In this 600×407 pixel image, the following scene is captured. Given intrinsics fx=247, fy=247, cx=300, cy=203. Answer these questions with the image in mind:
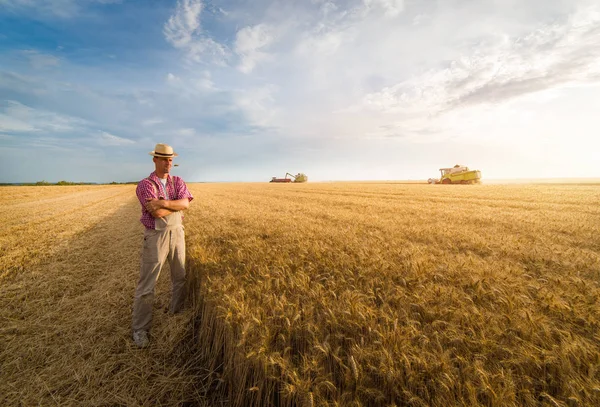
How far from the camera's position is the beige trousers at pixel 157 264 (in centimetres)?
392

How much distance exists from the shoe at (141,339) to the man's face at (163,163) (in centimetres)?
264

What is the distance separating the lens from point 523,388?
6.14 ft

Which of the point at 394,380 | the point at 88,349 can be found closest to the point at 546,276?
the point at 394,380

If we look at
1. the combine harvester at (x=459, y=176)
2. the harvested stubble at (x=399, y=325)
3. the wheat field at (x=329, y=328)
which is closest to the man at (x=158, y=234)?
the wheat field at (x=329, y=328)

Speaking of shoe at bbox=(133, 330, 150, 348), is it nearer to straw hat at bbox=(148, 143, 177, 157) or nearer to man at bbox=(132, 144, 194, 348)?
man at bbox=(132, 144, 194, 348)

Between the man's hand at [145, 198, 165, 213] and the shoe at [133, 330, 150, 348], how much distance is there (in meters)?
1.90

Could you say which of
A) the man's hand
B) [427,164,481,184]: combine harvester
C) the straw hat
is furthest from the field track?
[427,164,481,184]: combine harvester

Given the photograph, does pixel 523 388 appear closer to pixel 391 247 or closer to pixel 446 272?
pixel 446 272

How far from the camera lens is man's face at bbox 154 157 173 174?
431 cm

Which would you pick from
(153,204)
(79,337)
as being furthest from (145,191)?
(79,337)

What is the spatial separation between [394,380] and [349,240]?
4.13 m

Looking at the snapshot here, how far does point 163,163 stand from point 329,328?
377 centimetres

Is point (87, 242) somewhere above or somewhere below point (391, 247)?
below

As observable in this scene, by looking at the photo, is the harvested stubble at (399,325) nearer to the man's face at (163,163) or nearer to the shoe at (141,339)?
the shoe at (141,339)
